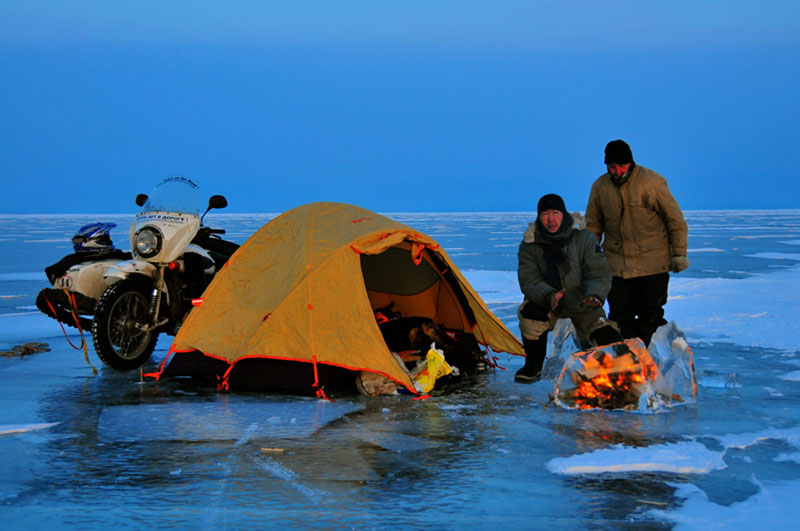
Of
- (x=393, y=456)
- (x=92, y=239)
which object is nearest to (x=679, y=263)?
(x=393, y=456)

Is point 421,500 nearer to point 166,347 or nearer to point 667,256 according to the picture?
point 667,256

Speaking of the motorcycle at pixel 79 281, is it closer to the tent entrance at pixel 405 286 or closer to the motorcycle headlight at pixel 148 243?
the motorcycle headlight at pixel 148 243

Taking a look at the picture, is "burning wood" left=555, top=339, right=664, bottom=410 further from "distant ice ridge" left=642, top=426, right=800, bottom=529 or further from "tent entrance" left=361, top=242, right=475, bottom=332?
"tent entrance" left=361, top=242, right=475, bottom=332

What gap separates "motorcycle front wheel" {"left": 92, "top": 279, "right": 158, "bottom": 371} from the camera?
23.3ft


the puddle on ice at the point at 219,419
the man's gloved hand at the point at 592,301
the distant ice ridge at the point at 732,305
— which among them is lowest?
the puddle on ice at the point at 219,419

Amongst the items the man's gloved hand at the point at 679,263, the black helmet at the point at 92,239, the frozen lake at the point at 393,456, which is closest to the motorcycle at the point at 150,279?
the black helmet at the point at 92,239

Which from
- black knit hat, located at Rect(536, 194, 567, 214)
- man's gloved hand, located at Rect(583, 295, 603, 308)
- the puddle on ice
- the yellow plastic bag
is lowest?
the puddle on ice

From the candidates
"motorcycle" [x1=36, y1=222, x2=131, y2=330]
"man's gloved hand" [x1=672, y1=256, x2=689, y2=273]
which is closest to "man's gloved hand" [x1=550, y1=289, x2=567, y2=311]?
"man's gloved hand" [x1=672, y1=256, x2=689, y2=273]

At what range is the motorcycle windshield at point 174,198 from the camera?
7988 mm

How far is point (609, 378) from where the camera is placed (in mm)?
5973

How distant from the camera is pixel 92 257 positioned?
7.88 meters

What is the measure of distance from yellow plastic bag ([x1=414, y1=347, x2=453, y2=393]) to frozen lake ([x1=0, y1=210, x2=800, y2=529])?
0.25 meters

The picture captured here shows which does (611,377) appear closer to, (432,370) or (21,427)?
(432,370)

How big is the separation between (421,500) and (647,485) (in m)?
1.20
